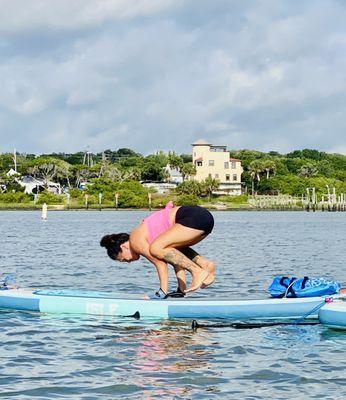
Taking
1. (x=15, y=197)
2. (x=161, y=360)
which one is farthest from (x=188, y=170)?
(x=161, y=360)

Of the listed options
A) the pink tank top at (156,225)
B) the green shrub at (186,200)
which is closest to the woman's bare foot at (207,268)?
the pink tank top at (156,225)

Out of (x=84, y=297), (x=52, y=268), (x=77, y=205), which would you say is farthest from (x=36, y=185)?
(x=84, y=297)

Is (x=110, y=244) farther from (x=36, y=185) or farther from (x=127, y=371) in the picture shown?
(x=36, y=185)

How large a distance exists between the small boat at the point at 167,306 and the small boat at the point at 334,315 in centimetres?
34

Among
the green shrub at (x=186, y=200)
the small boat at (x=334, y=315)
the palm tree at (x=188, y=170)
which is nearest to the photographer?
the small boat at (x=334, y=315)

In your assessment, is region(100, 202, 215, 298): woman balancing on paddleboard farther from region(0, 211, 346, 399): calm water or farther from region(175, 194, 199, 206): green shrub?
region(175, 194, 199, 206): green shrub

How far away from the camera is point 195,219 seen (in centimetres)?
1478

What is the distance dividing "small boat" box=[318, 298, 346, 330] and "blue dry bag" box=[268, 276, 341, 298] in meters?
0.57

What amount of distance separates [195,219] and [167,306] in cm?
167

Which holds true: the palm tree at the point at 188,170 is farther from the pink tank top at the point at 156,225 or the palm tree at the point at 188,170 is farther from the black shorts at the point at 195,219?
the black shorts at the point at 195,219

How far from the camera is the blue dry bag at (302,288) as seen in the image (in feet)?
48.9

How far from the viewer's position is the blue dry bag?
48.9 ft

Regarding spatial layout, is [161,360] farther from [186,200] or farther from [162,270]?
[186,200]

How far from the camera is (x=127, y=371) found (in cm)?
1178
